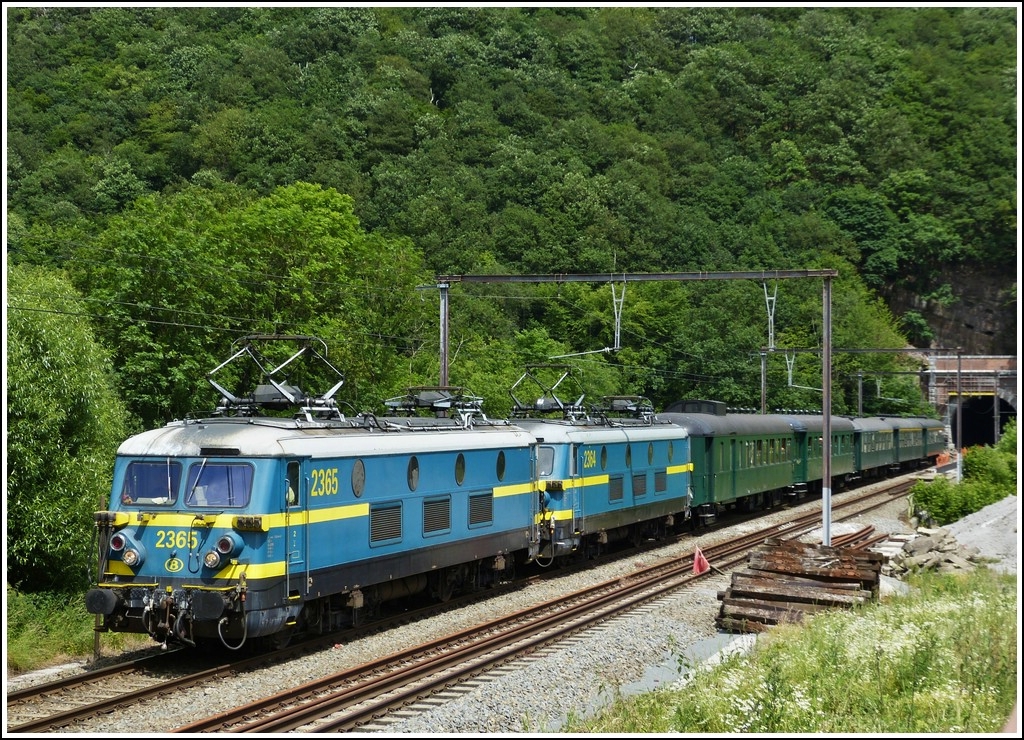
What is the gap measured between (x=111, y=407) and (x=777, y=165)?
272ft

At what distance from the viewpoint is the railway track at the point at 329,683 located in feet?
41.0

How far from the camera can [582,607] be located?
67.3ft

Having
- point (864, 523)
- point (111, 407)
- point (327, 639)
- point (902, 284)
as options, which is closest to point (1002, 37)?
point (902, 284)

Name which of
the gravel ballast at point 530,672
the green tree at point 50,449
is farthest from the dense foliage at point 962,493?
the green tree at point 50,449

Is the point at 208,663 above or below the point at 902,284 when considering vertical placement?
below

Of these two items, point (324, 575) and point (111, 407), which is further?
point (111, 407)

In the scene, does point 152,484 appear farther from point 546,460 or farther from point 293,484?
point 546,460

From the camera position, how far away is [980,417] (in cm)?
10469

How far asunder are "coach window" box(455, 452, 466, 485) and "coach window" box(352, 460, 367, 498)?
310cm

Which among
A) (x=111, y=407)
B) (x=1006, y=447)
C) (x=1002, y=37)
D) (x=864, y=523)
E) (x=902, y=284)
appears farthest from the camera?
(x=902, y=284)

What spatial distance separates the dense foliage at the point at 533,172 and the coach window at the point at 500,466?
2247 centimetres

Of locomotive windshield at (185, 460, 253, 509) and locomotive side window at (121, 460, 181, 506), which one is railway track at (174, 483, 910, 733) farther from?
locomotive side window at (121, 460, 181, 506)

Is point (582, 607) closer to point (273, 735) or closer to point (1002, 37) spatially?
point (273, 735)

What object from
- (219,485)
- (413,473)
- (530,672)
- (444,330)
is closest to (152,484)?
(219,485)
